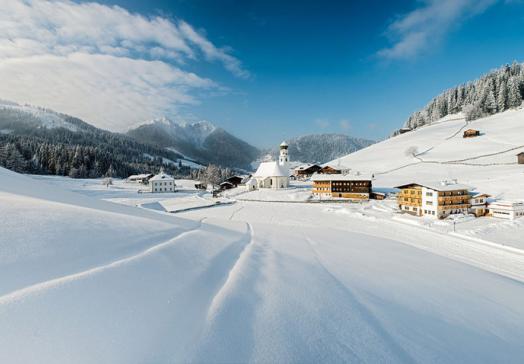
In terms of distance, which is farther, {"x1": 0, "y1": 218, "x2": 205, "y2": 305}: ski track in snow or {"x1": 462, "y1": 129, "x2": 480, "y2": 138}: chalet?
{"x1": 462, "y1": 129, "x2": 480, "y2": 138}: chalet

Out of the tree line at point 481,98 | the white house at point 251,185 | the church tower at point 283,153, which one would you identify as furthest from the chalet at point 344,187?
the tree line at point 481,98

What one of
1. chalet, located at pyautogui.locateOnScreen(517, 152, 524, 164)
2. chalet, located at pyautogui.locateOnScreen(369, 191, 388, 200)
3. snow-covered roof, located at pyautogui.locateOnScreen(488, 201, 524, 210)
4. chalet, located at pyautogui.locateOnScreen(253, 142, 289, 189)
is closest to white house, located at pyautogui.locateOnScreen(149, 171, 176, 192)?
chalet, located at pyautogui.locateOnScreen(253, 142, 289, 189)

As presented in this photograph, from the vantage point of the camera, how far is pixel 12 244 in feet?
14.1

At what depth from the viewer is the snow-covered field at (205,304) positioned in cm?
281

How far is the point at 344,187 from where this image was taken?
1967 inches

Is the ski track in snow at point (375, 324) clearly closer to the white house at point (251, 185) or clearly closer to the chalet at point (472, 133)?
the white house at point (251, 185)

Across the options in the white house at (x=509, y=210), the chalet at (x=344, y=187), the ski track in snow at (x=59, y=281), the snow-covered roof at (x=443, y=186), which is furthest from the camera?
the chalet at (x=344, y=187)

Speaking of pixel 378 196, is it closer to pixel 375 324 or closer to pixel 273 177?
pixel 273 177

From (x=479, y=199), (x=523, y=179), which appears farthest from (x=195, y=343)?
(x=523, y=179)

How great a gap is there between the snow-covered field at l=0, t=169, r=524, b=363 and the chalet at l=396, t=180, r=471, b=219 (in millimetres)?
31507

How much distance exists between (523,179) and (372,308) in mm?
61619

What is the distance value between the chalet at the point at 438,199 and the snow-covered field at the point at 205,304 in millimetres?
31507

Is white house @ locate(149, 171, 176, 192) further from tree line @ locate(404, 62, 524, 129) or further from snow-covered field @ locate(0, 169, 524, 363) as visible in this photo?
tree line @ locate(404, 62, 524, 129)

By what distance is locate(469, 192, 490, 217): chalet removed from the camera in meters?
34.9
